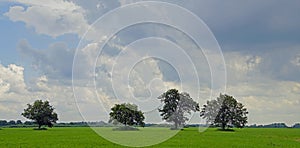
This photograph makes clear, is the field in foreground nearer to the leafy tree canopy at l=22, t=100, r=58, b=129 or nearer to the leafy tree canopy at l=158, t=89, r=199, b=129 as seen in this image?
the leafy tree canopy at l=158, t=89, r=199, b=129

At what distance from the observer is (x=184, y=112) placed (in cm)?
9431

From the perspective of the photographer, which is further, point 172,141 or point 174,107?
point 174,107

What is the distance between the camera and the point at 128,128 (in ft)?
313

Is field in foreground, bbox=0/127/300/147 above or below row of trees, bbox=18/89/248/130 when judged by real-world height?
below

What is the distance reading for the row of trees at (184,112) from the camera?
92.9 metres

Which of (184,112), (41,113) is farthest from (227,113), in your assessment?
(41,113)

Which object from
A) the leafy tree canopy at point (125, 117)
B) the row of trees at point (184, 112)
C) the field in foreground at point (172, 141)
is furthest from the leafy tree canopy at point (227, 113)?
the field in foreground at point (172, 141)

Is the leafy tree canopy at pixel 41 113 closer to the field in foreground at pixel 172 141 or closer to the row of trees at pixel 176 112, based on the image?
the row of trees at pixel 176 112

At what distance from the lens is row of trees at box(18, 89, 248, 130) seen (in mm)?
92812

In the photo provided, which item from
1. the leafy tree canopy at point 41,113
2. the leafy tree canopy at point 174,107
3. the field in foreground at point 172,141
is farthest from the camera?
the leafy tree canopy at point 41,113

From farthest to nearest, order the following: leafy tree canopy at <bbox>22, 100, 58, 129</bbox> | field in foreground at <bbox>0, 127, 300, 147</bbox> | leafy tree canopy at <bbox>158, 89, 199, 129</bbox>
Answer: leafy tree canopy at <bbox>22, 100, 58, 129</bbox> → leafy tree canopy at <bbox>158, 89, 199, 129</bbox> → field in foreground at <bbox>0, 127, 300, 147</bbox>

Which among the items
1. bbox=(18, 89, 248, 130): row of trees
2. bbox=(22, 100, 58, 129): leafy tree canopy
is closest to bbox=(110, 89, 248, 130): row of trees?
bbox=(18, 89, 248, 130): row of trees

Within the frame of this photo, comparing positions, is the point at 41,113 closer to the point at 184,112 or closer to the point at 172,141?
the point at 184,112

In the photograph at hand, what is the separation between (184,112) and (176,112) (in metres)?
1.79
